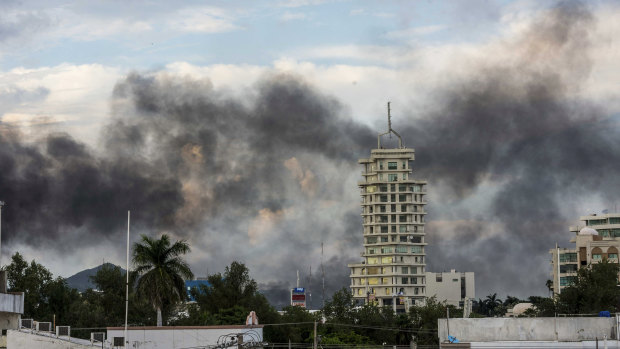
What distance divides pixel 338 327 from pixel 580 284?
135 ft

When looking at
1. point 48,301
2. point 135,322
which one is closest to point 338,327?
point 135,322

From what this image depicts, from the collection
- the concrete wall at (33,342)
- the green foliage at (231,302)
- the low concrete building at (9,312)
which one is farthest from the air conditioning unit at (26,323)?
the green foliage at (231,302)

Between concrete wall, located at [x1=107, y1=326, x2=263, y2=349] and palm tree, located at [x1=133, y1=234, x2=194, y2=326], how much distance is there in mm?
19750

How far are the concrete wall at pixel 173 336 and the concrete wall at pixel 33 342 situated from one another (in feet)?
13.6

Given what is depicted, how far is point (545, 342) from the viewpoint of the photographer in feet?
210

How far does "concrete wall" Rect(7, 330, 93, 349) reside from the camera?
84062mm

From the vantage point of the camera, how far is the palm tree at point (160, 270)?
103688 millimetres

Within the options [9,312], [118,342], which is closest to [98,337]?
[118,342]

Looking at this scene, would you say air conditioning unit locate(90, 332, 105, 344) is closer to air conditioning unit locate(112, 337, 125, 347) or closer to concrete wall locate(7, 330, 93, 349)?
concrete wall locate(7, 330, 93, 349)

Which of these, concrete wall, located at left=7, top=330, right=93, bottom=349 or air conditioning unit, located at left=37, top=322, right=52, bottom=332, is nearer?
concrete wall, located at left=7, top=330, right=93, bottom=349

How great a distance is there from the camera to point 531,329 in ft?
217

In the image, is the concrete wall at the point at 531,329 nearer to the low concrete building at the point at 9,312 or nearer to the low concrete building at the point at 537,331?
the low concrete building at the point at 537,331

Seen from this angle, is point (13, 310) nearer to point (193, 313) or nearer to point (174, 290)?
point (174, 290)

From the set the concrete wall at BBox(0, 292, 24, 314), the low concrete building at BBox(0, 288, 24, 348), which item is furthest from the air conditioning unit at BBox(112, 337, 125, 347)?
the concrete wall at BBox(0, 292, 24, 314)
